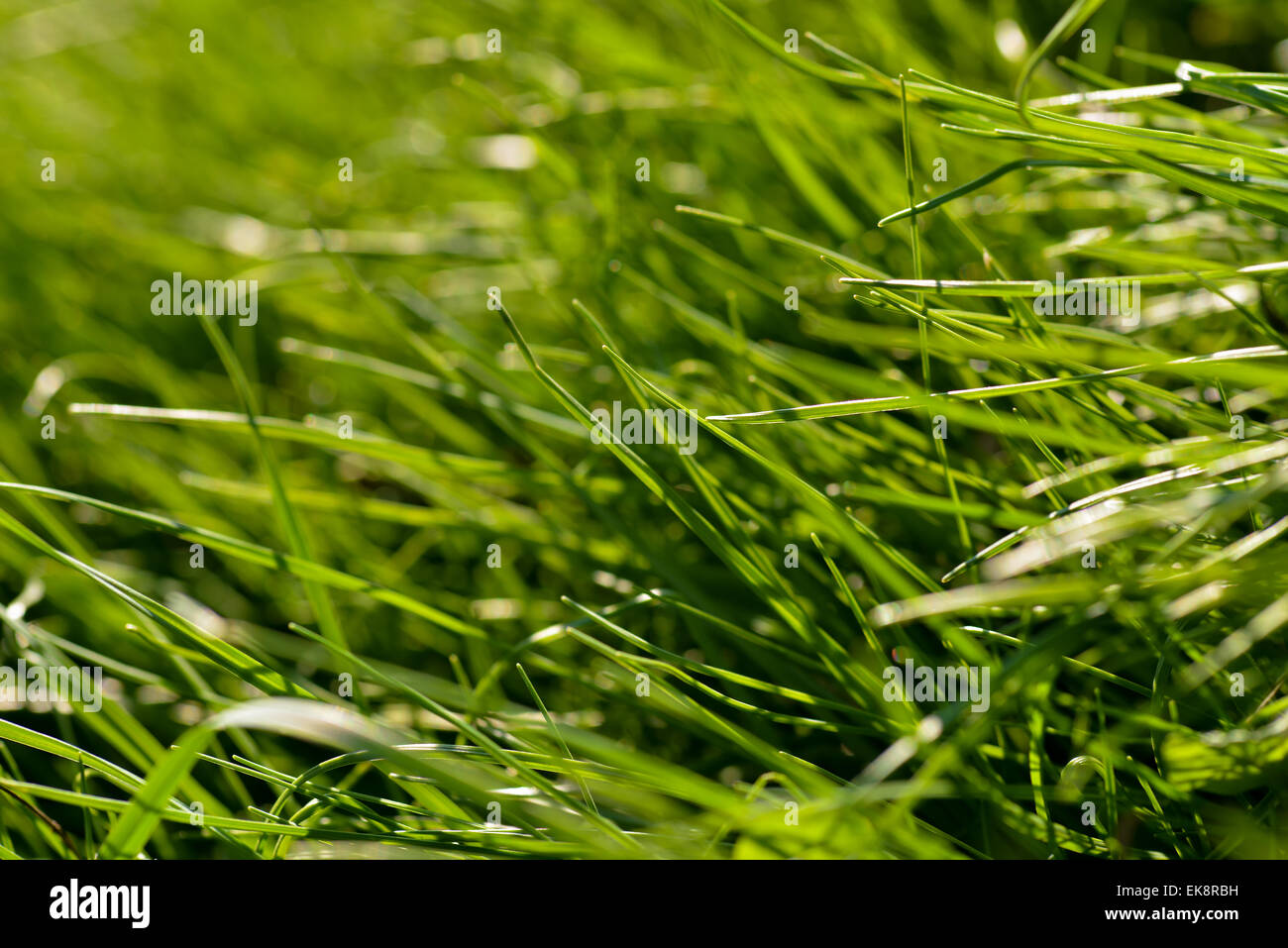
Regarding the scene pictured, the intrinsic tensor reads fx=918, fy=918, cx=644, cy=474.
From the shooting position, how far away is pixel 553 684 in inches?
36.3

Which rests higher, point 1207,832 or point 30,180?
point 30,180

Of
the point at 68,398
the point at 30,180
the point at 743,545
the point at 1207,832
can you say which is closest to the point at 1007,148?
the point at 743,545

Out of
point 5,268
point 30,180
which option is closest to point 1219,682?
point 5,268

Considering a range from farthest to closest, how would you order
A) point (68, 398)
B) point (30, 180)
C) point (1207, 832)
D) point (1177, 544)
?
point (30, 180) → point (68, 398) → point (1207, 832) → point (1177, 544)

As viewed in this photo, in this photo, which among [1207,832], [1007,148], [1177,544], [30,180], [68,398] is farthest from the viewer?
[30,180]

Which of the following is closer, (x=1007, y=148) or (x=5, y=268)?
(x=1007, y=148)

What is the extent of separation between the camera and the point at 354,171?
1496mm

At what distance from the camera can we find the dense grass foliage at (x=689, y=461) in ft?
1.98

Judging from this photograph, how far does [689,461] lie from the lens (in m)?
0.67

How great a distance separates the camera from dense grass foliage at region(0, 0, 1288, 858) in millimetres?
604
